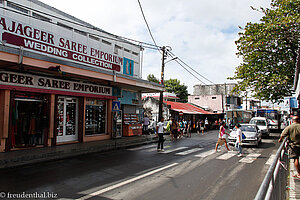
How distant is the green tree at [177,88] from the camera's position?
5266 cm

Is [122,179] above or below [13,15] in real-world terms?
below

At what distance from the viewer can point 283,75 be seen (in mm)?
16141

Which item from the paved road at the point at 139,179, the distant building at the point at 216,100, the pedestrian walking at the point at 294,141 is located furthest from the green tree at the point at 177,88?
the pedestrian walking at the point at 294,141

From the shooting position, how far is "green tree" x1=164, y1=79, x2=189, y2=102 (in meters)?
52.7

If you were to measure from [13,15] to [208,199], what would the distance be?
1400 centimetres

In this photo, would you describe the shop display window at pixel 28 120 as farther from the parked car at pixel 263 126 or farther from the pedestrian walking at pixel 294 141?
the parked car at pixel 263 126

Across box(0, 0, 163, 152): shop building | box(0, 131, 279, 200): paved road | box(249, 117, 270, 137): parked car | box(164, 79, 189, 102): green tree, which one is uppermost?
box(164, 79, 189, 102): green tree

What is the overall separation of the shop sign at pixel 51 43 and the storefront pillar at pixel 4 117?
2465 mm

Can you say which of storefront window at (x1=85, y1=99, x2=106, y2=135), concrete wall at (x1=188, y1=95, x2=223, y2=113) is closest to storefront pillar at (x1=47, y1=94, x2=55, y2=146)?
storefront window at (x1=85, y1=99, x2=106, y2=135)

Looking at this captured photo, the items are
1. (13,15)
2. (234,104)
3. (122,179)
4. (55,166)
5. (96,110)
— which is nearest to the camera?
(122,179)

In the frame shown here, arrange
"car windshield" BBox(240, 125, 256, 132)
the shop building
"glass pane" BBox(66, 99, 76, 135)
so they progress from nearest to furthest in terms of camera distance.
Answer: the shop building
"glass pane" BBox(66, 99, 76, 135)
"car windshield" BBox(240, 125, 256, 132)

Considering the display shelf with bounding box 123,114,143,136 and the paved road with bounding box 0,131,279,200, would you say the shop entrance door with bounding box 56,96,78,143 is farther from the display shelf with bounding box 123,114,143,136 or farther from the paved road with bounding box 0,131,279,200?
the display shelf with bounding box 123,114,143,136

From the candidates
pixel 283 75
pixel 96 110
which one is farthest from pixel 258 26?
pixel 96 110

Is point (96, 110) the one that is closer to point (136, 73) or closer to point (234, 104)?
point (136, 73)
